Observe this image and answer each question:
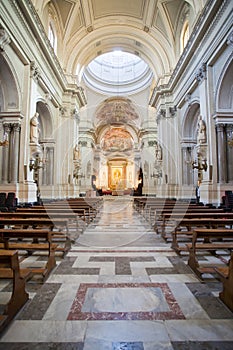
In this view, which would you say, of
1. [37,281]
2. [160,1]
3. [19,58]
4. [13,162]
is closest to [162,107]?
[160,1]

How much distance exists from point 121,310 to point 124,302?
146mm

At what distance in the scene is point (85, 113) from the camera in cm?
2595

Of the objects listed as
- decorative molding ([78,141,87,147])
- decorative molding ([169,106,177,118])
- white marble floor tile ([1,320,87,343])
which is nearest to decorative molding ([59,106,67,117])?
decorative molding ([169,106,177,118])

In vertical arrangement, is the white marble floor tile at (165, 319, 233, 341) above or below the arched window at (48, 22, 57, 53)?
below

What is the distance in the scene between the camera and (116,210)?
12422mm

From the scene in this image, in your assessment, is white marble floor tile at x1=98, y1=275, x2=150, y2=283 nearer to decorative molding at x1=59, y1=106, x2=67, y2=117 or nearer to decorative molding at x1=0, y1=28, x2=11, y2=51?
decorative molding at x1=0, y1=28, x2=11, y2=51

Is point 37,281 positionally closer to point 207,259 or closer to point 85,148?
point 207,259

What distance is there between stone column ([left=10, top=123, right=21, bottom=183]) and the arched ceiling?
665 cm

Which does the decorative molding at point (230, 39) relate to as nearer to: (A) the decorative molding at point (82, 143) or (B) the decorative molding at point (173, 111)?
(B) the decorative molding at point (173, 111)

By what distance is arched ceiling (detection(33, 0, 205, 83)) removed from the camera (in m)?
12.6

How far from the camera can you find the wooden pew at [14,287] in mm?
1820

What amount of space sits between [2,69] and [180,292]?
8593 mm

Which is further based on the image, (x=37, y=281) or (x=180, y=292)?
(x=37, y=281)

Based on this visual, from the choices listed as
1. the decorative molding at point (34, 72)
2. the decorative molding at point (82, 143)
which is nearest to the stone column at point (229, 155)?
the decorative molding at point (34, 72)
